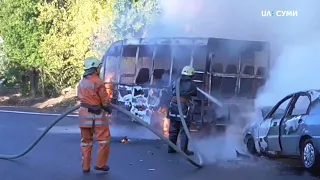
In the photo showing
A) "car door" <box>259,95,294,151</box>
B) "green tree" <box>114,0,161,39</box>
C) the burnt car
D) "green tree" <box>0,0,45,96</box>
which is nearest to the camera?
the burnt car

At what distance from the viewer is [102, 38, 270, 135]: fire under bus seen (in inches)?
471

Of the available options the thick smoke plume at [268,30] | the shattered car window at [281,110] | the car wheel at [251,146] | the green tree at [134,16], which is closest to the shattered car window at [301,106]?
the shattered car window at [281,110]

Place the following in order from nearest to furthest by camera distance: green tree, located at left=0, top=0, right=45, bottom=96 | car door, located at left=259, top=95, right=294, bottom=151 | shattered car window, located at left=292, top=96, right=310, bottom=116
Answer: shattered car window, located at left=292, top=96, right=310, bottom=116, car door, located at left=259, top=95, right=294, bottom=151, green tree, located at left=0, top=0, right=45, bottom=96

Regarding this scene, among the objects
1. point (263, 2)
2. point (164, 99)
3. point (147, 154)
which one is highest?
point (263, 2)

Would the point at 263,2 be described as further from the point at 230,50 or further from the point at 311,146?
the point at 311,146

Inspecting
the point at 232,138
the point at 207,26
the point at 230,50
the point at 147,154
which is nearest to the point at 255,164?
the point at 147,154

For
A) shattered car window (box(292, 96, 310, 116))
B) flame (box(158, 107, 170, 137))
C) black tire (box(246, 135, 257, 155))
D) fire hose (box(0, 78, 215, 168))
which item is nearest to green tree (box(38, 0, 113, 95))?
flame (box(158, 107, 170, 137))

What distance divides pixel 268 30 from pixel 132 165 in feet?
18.4

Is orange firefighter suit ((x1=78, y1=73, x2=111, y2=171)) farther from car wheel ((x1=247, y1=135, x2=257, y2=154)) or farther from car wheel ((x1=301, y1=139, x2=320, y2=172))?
car wheel ((x1=247, y1=135, x2=257, y2=154))

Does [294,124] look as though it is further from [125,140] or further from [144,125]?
[125,140]

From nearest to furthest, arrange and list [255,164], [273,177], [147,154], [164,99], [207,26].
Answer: [273,177] → [255,164] → [147,154] → [164,99] → [207,26]

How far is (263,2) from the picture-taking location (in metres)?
12.5

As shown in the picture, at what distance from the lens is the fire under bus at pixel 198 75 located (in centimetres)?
1195

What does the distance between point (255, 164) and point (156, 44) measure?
459cm
